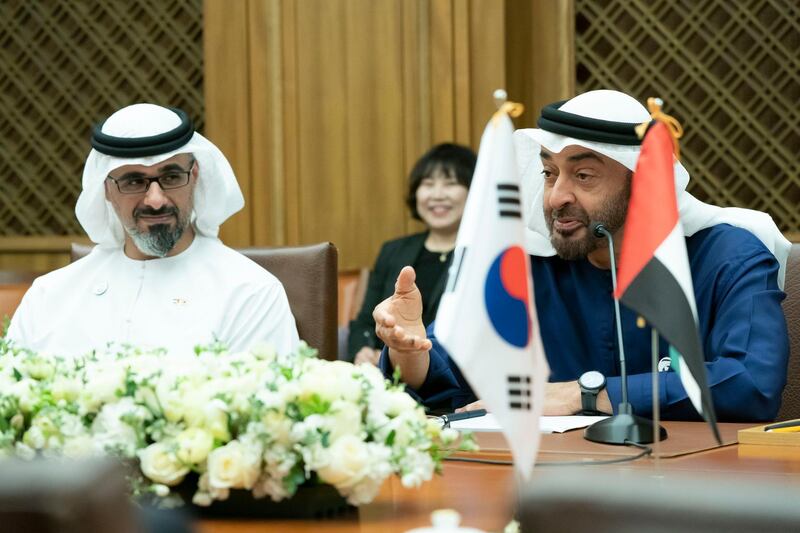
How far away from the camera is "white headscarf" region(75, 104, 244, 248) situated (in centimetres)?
388

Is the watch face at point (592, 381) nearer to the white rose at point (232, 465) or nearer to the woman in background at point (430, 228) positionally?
the white rose at point (232, 465)

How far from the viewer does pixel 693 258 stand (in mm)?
2979

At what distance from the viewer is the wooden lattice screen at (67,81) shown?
6594 millimetres

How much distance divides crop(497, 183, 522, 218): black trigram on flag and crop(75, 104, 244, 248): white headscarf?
2.40 meters

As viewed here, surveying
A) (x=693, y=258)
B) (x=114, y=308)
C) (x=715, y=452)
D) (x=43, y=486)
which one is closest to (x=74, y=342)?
(x=114, y=308)

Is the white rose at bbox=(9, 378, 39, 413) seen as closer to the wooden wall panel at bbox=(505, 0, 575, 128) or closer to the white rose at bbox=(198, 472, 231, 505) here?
the white rose at bbox=(198, 472, 231, 505)

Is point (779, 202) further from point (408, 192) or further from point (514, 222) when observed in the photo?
point (514, 222)

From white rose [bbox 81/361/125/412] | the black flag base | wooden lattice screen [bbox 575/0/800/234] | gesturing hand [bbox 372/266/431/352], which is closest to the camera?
white rose [bbox 81/361/125/412]

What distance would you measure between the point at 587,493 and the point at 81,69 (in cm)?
641

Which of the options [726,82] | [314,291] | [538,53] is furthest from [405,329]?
[538,53]

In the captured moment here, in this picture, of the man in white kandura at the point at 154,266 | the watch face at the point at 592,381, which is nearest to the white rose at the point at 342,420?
the watch face at the point at 592,381

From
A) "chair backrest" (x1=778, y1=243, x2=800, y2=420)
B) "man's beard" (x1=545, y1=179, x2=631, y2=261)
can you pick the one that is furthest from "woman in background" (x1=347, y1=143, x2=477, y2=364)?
"chair backrest" (x1=778, y1=243, x2=800, y2=420)

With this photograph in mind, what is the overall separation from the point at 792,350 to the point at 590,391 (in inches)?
25.8

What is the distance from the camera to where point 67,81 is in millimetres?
6828
